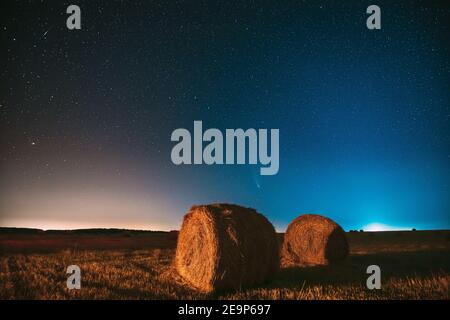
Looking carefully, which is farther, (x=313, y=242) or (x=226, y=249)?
(x=313, y=242)

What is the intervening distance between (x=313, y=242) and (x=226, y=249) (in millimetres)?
6875

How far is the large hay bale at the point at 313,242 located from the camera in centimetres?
1423

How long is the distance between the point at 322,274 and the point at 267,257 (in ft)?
7.06

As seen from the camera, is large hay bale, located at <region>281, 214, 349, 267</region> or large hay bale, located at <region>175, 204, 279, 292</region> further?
large hay bale, located at <region>281, 214, 349, 267</region>

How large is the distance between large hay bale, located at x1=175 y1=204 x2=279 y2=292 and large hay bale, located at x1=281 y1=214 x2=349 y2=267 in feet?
16.3

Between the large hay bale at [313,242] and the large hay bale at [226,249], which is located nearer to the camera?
the large hay bale at [226,249]

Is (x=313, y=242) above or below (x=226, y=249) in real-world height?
below

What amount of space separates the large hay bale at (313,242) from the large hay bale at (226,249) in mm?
4954

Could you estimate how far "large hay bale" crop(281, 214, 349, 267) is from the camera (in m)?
A: 14.2

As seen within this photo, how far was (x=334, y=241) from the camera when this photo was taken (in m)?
14.3

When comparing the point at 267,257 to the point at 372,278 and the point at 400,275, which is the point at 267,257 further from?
the point at 400,275

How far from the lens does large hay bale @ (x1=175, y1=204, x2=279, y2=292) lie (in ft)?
27.8

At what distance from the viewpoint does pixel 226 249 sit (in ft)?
28.1
